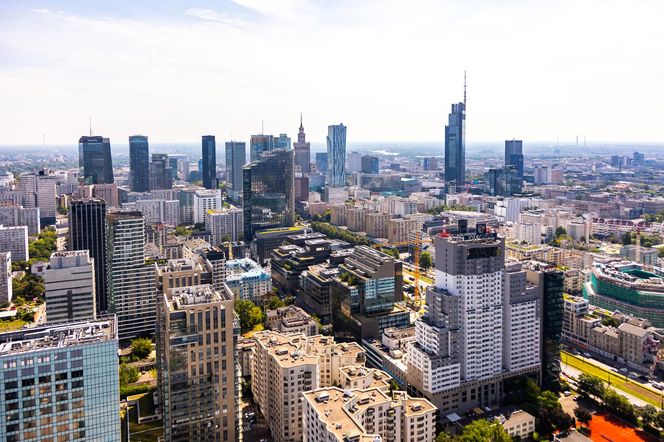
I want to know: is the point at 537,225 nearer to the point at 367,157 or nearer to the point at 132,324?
the point at 132,324

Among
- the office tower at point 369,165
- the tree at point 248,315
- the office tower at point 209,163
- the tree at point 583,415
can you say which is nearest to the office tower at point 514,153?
the office tower at point 369,165

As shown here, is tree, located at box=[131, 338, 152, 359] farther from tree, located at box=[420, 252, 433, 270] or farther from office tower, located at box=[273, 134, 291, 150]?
office tower, located at box=[273, 134, 291, 150]

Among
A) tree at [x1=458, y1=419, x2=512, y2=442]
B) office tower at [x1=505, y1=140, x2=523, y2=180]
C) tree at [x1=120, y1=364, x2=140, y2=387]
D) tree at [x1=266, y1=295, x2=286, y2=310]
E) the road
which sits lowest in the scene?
the road

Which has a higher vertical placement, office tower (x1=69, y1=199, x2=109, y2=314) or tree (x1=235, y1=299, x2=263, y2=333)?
office tower (x1=69, y1=199, x2=109, y2=314)

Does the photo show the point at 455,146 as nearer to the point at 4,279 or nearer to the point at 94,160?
the point at 94,160

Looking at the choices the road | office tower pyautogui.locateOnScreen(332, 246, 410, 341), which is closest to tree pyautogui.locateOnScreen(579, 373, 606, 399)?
the road

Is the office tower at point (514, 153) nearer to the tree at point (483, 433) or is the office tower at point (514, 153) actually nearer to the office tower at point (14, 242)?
the office tower at point (14, 242)

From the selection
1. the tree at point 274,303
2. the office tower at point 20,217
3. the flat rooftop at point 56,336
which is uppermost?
the flat rooftop at point 56,336
